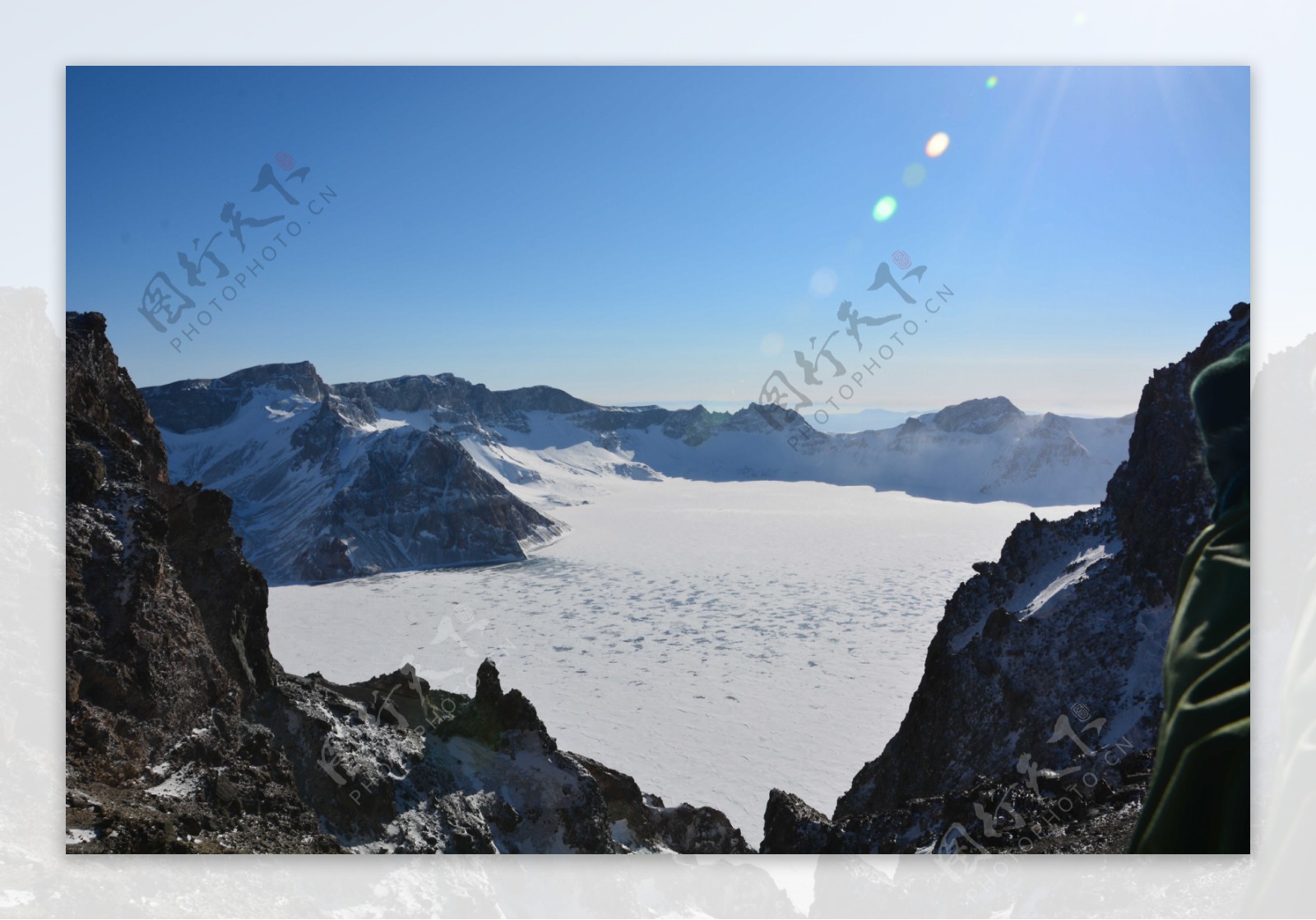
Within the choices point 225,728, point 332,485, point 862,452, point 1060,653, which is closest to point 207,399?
point 332,485

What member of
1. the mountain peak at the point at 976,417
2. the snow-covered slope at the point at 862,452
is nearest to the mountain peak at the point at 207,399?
the snow-covered slope at the point at 862,452

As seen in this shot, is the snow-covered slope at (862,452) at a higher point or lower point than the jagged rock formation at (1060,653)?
higher

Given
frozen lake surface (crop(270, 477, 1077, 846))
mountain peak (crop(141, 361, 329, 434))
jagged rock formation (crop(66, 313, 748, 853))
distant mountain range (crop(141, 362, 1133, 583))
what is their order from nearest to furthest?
1. jagged rock formation (crop(66, 313, 748, 853))
2. frozen lake surface (crop(270, 477, 1077, 846))
3. distant mountain range (crop(141, 362, 1133, 583))
4. mountain peak (crop(141, 361, 329, 434))

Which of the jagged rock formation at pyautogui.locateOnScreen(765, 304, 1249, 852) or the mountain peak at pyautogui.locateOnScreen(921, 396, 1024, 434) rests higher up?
the mountain peak at pyautogui.locateOnScreen(921, 396, 1024, 434)

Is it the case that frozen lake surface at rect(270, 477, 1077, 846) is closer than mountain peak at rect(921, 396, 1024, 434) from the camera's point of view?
Yes

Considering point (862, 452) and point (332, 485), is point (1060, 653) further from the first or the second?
point (862, 452)

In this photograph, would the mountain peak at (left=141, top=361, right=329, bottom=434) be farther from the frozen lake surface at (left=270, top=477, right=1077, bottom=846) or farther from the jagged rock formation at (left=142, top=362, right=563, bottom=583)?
the frozen lake surface at (left=270, top=477, right=1077, bottom=846)

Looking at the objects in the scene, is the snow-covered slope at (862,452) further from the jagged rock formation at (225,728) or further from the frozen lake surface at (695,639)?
the jagged rock formation at (225,728)

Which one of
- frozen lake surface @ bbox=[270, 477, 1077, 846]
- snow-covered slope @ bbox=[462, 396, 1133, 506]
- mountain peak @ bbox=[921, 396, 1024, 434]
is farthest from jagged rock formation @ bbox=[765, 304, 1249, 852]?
mountain peak @ bbox=[921, 396, 1024, 434]
